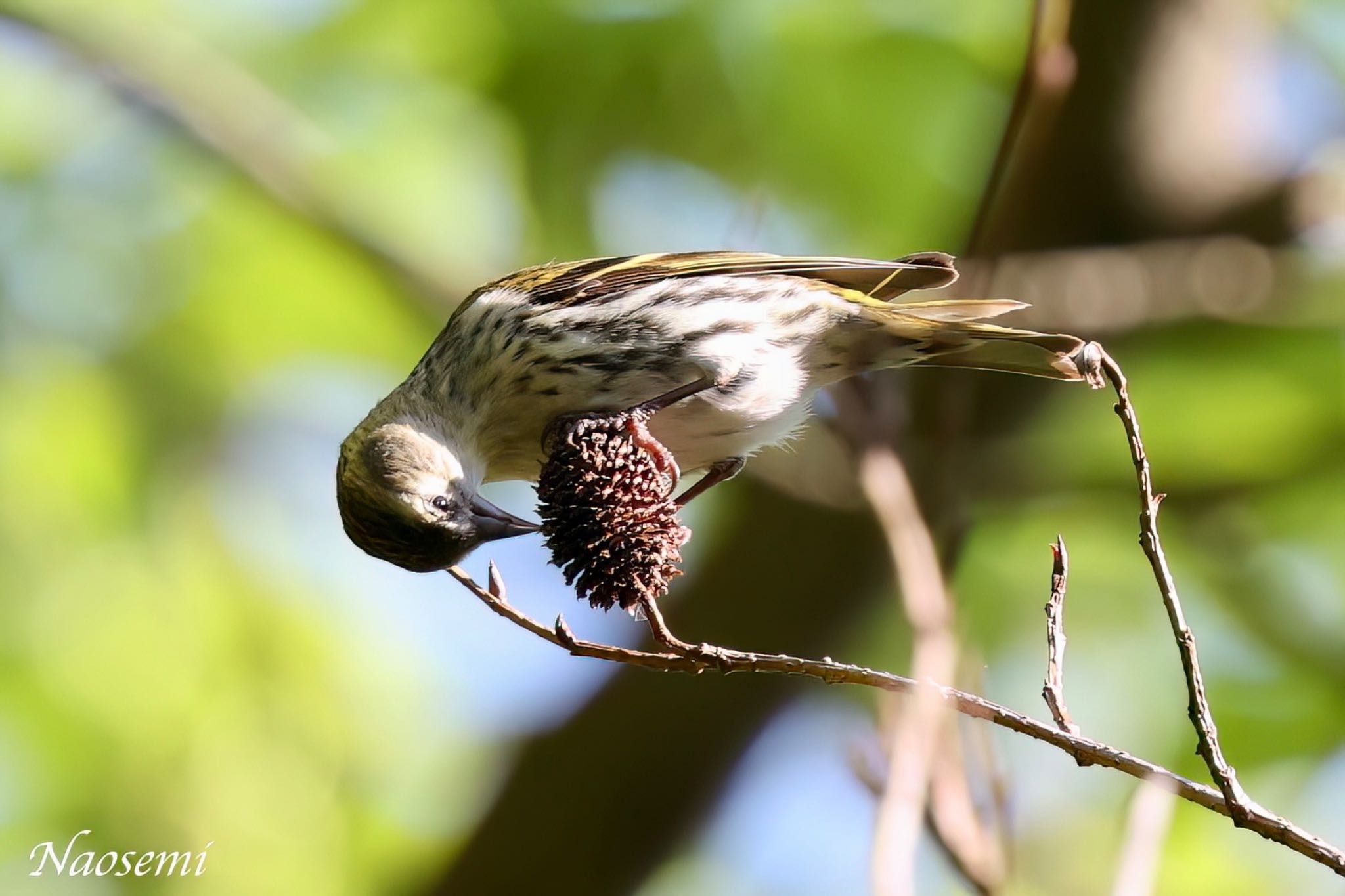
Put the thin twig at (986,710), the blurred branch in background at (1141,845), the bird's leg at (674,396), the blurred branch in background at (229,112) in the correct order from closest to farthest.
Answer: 1. the thin twig at (986,710)
2. the blurred branch in background at (1141,845)
3. the bird's leg at (674,396)
4. the blurred branch in background at (229,112)

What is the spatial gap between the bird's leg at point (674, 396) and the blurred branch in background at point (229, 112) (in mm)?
1961

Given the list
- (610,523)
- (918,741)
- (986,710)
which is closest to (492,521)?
(610,523)

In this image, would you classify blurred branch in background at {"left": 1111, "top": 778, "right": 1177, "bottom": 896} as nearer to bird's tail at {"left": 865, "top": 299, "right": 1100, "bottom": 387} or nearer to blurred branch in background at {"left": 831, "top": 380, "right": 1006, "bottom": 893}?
blurred branch in background at {"left": 831, "top": 380, "right": 1006, "bottom": 893}

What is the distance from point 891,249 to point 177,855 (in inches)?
163

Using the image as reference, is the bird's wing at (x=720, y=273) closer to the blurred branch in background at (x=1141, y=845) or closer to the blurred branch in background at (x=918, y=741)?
the blurred branch in background at (x=918, y=741)

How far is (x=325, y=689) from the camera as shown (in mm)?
6168

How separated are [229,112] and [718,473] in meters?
3.14

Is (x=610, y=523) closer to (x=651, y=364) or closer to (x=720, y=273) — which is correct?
(x=651, y=364)

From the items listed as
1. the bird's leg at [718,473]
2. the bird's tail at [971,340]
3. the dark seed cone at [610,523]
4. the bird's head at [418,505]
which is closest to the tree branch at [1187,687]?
the dark seed cone at [610,523]

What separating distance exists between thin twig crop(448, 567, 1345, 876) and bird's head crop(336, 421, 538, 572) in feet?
3.09

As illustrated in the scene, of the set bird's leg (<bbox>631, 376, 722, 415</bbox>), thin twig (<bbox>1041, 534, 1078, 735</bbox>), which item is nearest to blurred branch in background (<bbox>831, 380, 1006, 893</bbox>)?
thin twig (<bbox>1041, 534, 1078, 735</bbox>)

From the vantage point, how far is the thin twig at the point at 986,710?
1577 millimetres

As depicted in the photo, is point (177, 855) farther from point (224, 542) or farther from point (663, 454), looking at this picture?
point (663, 454)

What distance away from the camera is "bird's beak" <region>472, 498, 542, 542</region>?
3.07 metres
